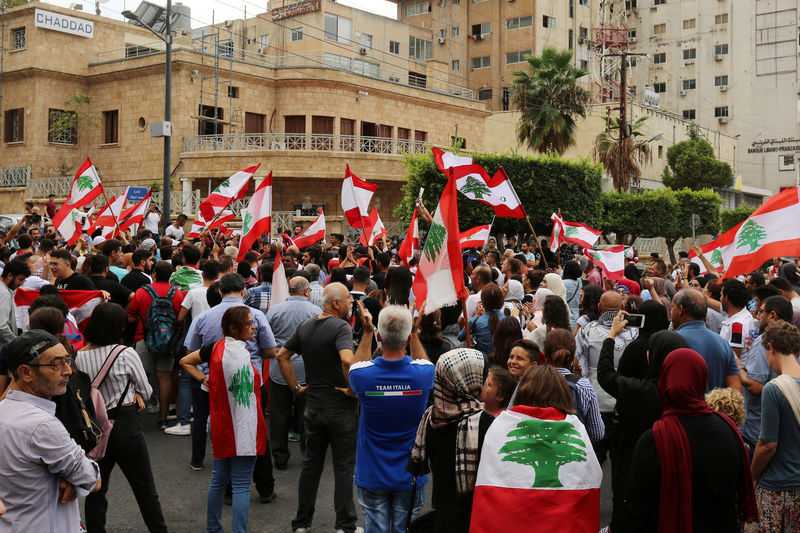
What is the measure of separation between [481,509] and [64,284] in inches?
238

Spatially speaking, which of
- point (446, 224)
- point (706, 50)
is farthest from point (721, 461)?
point (706, 50)

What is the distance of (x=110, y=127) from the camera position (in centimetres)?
3750

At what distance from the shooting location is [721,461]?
3752mm

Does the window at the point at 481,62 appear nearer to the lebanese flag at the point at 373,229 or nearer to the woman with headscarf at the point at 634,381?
the lebanese flag at the point at 373,229

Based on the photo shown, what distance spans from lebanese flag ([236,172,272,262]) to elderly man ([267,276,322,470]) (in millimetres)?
3479

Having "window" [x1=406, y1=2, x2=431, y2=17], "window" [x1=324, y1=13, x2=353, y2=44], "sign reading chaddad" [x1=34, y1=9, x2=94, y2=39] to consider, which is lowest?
"sign reading chaddad" [x1=34, y1=9, x2=94, y2=39]

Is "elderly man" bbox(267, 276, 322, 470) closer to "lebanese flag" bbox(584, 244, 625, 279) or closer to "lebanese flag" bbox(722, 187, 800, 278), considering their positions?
"lebanese flag" bbox(722, 187, 800, 278)

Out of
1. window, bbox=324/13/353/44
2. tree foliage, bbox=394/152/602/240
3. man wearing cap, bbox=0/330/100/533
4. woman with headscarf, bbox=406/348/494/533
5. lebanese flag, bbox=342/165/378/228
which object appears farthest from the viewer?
window, bbox=324/13/353/44

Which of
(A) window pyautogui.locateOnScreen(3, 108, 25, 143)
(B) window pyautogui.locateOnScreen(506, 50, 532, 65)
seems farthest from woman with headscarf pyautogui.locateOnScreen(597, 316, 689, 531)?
(B) window pyautogui.locateOnScreen(506, 50, 532, 65)

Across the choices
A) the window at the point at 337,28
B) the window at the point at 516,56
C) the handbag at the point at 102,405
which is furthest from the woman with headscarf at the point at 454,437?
the window at the point at 516,56

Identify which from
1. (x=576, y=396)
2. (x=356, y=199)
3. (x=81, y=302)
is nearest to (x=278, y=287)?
(x=81, y=302)

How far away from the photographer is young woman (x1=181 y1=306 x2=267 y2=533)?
5.30 metres

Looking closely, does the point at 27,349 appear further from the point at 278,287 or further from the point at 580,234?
the point at 580,234

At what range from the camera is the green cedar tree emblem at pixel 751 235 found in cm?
813
